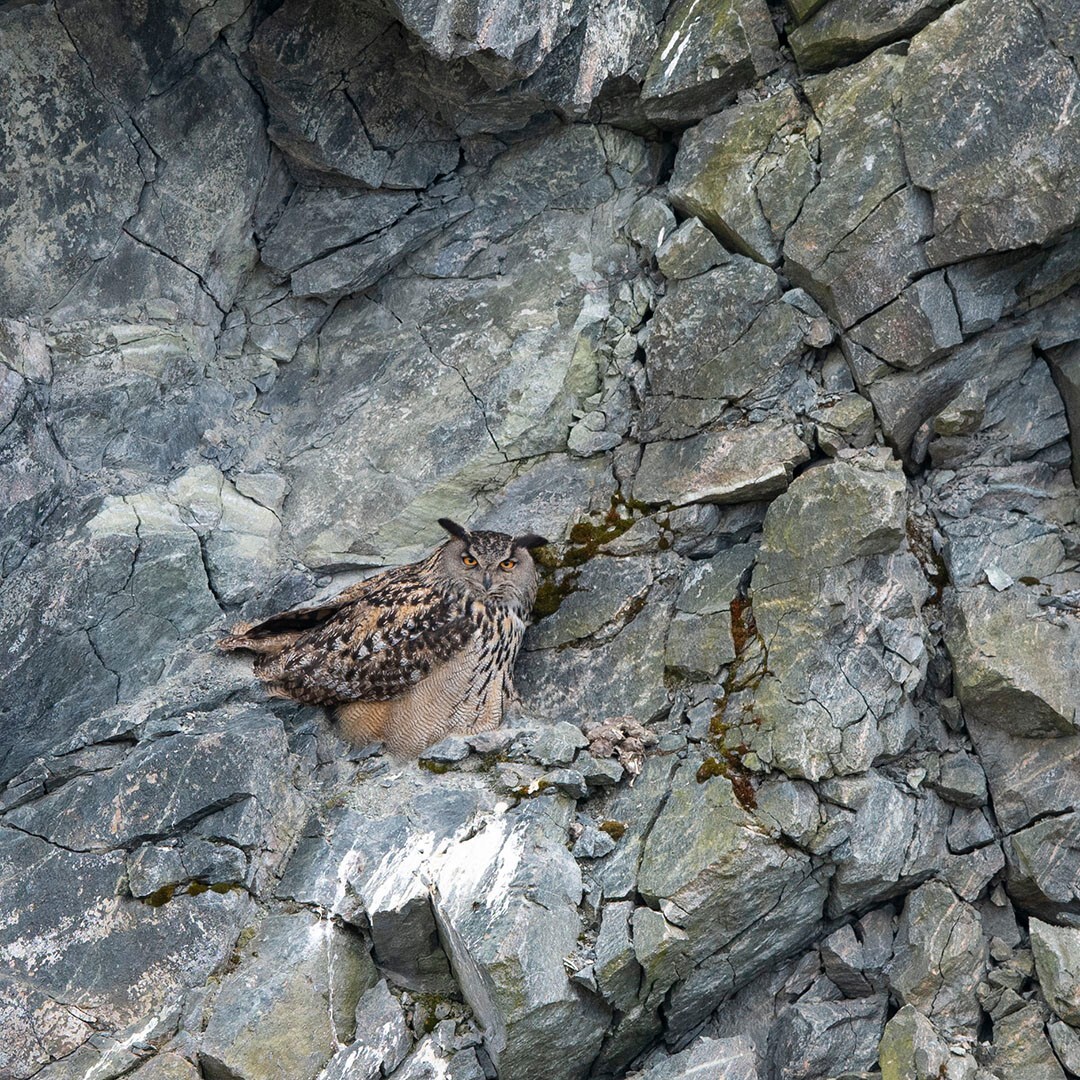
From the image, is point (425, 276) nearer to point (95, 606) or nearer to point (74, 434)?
point (74, 434)

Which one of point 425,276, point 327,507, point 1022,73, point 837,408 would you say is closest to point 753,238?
point 837,408

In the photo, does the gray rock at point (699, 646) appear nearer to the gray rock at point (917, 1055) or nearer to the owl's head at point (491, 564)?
the owl's head at point (491, 564)

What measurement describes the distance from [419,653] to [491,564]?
50cm

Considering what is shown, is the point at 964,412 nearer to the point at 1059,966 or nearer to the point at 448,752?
the point at 1059,966

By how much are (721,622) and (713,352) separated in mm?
1245

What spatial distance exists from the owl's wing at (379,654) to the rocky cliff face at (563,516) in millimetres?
187

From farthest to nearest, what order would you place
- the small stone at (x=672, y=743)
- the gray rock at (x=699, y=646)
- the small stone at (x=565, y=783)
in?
the gray rock at (x=699, y=646), the small stone at (x=672, y=743), the small stone at (x=565, y=783)

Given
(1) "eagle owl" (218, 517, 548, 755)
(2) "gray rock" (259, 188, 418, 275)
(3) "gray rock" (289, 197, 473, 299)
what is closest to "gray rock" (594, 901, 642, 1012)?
(1) "eagle owl" (218, 517, 548, 755)

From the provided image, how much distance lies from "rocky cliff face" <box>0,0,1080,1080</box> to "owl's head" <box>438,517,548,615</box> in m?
0.24

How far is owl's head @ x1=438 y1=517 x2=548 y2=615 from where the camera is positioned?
17.7 feet

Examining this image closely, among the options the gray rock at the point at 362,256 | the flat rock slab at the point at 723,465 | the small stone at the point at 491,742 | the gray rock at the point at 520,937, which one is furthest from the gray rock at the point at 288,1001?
the gray rock at the point at 362,256

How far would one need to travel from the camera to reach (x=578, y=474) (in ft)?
19.3

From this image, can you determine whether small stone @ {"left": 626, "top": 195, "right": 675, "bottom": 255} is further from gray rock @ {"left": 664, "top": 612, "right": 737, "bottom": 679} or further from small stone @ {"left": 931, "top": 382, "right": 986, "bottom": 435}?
gray rock @ {"left": 664, "top": 612, "right": 737, "bottom": 679}

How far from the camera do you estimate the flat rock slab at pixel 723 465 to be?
5352mm
